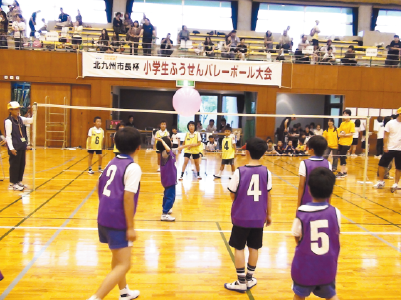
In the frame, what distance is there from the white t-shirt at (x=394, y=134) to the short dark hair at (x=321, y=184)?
677 centimetres

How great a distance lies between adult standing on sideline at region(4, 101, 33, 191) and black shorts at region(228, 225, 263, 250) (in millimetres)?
5874

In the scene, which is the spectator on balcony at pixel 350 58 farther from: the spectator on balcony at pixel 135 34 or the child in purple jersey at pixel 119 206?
the child in purple jersey at pixel 119 206

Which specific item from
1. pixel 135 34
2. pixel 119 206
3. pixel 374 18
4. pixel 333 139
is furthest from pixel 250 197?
pixel 374 18

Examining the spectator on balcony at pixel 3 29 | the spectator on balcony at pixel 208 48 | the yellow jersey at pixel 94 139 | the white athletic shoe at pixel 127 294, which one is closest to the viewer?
the white athletic shoe at pixel 127 294

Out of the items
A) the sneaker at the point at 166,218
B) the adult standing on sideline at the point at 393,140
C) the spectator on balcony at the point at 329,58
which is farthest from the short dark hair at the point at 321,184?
the spectator on balcony at the point at 329,58

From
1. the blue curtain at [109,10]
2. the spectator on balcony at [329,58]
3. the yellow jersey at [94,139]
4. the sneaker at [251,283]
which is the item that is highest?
the blue curtain at [109,10]

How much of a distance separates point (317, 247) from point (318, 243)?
30mm

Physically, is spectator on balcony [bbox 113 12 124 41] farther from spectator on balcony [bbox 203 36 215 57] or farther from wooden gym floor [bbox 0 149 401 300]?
wooden gym floor [bbox 0 149 401 300]

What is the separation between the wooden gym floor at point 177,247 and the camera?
3861 millimetres

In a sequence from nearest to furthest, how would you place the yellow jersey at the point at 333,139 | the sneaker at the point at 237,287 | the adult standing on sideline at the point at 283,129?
the sneaker at the point at 237,287 → the yellow jersey at the point at 333,139 → the adult standing on sideline at the point at 283,129

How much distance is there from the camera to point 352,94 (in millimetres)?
18281

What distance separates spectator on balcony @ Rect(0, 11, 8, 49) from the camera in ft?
53.4

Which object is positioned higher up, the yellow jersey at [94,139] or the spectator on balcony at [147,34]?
the spectator on balcony at [147,34]

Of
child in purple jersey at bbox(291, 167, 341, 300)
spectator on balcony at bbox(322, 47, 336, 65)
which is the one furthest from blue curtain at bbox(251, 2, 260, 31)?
child in purple jersey at bbox(291, 167, 341, 300)
